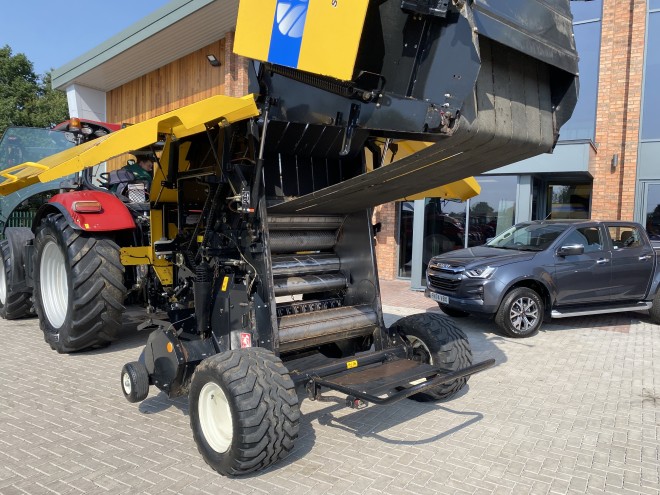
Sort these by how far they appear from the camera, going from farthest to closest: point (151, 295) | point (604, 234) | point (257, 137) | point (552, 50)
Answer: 1. point (604, 234)
2. point (151, 295)
3. point (257, 137)
4. point (552, 50)

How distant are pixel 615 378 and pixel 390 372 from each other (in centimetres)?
323

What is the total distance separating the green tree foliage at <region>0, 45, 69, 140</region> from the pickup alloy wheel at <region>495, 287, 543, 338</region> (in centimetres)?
3026

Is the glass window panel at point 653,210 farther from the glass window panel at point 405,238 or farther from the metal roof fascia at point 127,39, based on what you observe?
the metal roof fascia at point 127,39

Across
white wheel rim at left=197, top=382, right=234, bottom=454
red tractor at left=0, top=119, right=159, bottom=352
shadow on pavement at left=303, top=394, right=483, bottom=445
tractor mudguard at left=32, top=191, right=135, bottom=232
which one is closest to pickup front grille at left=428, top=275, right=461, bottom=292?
shadow on pavement at left=303, top=394, right=483, bottom=445

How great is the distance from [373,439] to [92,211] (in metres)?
3.65

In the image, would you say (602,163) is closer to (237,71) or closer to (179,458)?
(237,71)

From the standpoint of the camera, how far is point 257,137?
3.57 m

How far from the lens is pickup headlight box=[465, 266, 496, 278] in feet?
24.4

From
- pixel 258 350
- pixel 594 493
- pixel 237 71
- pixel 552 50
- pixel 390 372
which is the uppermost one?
pixel 237 71


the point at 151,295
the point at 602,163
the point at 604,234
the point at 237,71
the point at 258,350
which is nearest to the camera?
the point at 258,350

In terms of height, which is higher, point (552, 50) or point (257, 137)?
point (552, 50)

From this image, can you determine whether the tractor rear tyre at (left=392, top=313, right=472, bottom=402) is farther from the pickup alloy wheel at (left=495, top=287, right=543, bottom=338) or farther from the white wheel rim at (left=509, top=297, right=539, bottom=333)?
the white wheel rim at (left=509, top=297, right=539, bottom=333)

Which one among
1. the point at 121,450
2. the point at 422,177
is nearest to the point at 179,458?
the point at 121,450

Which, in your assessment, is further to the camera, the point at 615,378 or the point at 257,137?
the point at 615,378
